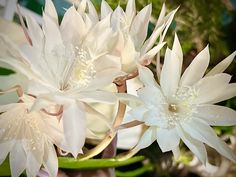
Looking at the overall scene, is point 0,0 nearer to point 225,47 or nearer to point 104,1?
point 104,1

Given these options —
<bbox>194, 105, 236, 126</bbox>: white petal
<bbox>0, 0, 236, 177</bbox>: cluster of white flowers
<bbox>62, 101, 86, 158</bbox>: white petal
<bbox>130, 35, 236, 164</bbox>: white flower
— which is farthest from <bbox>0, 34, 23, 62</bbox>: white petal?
<bbox>194, 105, 236, 126</bbox>: white petal

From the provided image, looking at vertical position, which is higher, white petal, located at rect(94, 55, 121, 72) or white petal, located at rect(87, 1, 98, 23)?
white petal, located at rect(87, 1, 98, 23)

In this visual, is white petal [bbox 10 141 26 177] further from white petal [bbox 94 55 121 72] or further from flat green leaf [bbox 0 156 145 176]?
white petal [bbox 94 55 121 72]

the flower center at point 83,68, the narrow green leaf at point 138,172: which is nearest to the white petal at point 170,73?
the flower center at point 83,68

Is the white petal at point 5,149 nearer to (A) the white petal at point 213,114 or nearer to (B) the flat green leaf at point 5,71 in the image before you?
(B) the flat green leaf at point 5,71

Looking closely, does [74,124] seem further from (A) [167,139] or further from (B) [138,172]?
(B) [138,172]

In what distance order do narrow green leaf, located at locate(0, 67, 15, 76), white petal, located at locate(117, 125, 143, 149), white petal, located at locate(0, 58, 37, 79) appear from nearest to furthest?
1. white petal, located at locate(0, 58, 37, 79)
2. narrow green leaf, located at locate(0, 67, 15, 76)
3. white petal, located at locate(117, 125, 143, 149)

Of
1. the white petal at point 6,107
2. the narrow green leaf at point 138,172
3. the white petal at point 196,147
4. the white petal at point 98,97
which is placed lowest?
the narrow green leaf at point 138,172

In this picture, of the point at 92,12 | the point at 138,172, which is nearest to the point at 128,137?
the point at 138,172
